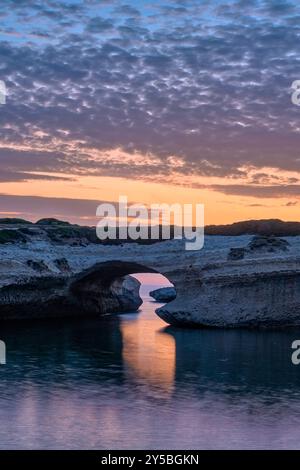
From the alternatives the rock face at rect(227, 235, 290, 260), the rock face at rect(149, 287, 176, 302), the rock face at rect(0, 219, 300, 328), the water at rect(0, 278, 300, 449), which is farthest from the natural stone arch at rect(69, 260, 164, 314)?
the rock face at rect(149, 287, 176, 302)

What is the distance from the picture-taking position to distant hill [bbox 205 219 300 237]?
51719 millimetres

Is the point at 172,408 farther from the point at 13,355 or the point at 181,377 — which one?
the point at 13,355

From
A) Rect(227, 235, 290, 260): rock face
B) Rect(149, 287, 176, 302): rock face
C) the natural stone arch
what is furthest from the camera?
Rect(149, 287, 176, 302): rock face

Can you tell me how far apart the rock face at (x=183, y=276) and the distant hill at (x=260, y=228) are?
5.19 m

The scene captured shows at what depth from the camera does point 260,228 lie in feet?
174

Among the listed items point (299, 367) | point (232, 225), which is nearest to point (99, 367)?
point (299, 367)

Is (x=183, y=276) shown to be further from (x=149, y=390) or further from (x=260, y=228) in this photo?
(x=149, y=390)

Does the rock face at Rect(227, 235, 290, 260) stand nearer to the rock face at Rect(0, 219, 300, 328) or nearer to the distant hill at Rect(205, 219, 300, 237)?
the rock face at Rect(0, 219, 300, 328)

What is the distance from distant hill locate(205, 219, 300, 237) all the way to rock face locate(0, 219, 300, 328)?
17.0ft

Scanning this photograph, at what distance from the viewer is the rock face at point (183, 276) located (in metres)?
43.0

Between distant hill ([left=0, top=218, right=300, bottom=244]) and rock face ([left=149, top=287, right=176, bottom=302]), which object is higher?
distant hill ([left=0, top=218, right=300, bottom=244])

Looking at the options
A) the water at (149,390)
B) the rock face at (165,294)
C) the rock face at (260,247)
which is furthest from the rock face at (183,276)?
the rock face at (165,294)

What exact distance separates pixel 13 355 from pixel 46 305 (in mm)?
14999

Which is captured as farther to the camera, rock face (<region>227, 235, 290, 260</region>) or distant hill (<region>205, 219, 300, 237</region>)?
distant hill (<region>205, 219, 300, 237</region>)
